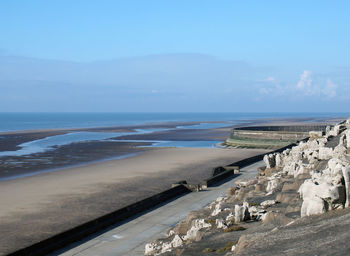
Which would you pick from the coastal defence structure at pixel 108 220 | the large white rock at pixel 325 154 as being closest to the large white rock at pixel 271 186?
the large white rock at pixel 325 154

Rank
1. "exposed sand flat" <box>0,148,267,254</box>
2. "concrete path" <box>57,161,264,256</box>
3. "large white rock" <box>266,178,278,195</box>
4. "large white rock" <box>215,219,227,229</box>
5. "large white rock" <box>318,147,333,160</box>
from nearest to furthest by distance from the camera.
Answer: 1. "large white rock" <box>215,219,227,229</box>
2. "concrete path" <box>57,161,264,256</box>
3. "large white rock" <box>266,178,278,195</box>
4. "exposed sand flat" <box>0,148,267,254</box>
5. "large white rock" <box>318,147,333,160</box>

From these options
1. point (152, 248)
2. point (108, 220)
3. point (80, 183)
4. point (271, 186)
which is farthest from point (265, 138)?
point (152, 248)

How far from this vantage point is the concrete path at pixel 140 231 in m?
14.9

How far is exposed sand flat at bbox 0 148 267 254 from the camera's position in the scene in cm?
1906

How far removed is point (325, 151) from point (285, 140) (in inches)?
1548

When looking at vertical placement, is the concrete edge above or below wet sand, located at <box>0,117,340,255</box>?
above

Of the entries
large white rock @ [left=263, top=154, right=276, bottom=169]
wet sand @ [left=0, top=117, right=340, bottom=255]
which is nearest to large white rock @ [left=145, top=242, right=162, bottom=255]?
wet sand @ [left=0, top=117, right=340, bottom=255]

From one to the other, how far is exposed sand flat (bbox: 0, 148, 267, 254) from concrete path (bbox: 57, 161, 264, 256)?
2519 millimetres

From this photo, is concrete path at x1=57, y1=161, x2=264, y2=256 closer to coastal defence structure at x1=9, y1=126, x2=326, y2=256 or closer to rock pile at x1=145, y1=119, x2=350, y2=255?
coastal defence structure at x1=9, y1=126, x2=326, y2=256

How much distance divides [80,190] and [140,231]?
461 inches

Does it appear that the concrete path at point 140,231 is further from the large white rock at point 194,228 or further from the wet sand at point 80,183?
the wet sand at point 80,183

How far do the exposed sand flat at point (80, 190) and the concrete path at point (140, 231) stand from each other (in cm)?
252

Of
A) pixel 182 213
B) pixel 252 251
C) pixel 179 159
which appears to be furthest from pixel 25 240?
pixel 179 159

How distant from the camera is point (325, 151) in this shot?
21000mm
